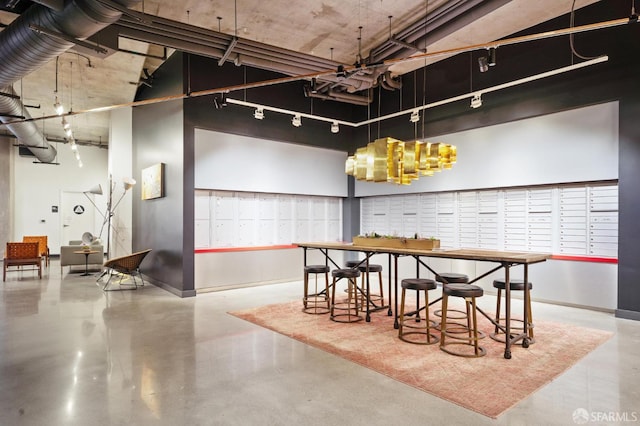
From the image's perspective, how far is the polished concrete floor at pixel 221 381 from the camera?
2.55 m

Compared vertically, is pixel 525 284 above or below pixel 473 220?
below

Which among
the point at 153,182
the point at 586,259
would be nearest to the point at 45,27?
the point at 153,182

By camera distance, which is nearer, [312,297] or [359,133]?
[312,297]

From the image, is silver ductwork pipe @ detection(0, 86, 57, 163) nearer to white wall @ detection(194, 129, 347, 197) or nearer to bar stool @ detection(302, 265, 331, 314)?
white wall @ detection(194, 129, 347, 197)

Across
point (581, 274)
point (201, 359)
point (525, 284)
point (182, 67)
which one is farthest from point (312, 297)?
point (182, 67)

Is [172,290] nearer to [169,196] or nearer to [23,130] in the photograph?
[169,196]

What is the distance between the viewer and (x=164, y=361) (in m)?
3.57

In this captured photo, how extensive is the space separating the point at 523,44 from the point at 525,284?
4.42 m

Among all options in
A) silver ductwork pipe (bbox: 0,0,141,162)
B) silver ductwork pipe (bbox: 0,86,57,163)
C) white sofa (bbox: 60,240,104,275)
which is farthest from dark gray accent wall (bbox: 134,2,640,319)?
silver ductwork pipe (bbox: 0,0,141,162)

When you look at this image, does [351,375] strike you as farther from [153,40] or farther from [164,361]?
[153,40]

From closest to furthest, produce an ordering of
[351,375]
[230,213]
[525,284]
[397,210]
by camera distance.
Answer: [351,375]
[525,284]
[230,213]
[397,210]

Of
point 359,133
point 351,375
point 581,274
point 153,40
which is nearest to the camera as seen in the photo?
point 351,375

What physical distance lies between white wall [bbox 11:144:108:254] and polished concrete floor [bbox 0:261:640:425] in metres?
9.54

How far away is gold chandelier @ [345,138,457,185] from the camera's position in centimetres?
516
